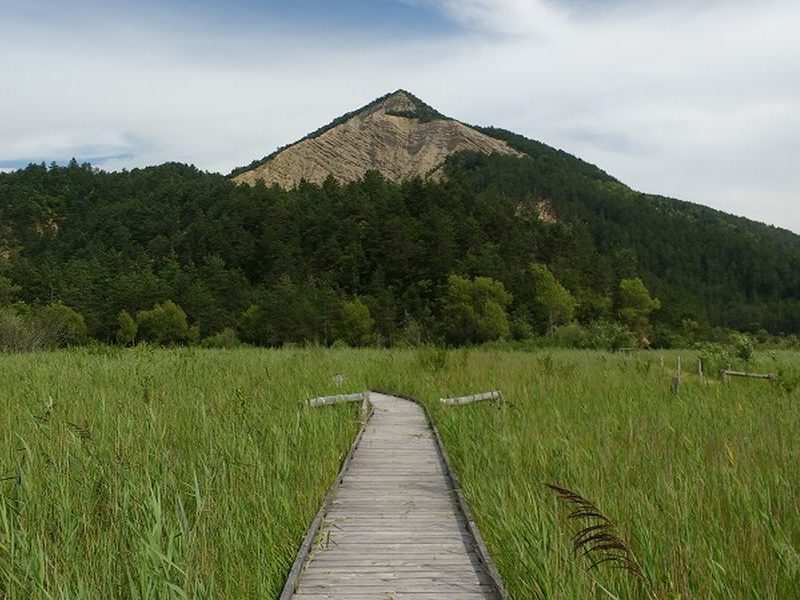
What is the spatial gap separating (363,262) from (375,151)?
409 ft

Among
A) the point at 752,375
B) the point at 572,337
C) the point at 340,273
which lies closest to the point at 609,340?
the point at 572,337

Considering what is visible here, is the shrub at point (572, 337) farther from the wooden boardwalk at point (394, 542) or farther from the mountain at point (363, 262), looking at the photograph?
the wooden boardwalk at point (394, 542)

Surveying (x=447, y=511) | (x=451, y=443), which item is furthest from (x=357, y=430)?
(x=447, y=511)

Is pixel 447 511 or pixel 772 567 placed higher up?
pixel 772 567

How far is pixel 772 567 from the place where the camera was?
3.05 metres

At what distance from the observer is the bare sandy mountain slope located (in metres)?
166

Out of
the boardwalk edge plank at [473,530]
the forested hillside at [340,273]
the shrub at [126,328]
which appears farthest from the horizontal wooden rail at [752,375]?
the shrub at [126,328]

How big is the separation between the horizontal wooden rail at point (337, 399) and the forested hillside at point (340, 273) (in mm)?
29611

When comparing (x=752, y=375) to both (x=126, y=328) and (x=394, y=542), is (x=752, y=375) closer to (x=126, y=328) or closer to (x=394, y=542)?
(x=394, y=542)

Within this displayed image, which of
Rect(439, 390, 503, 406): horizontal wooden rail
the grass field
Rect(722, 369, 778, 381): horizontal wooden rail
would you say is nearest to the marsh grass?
the grass field

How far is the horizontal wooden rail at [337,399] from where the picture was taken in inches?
350

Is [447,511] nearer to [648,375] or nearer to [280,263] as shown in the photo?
[648,375]

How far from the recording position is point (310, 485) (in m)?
5.42

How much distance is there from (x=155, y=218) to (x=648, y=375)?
3493 inches
